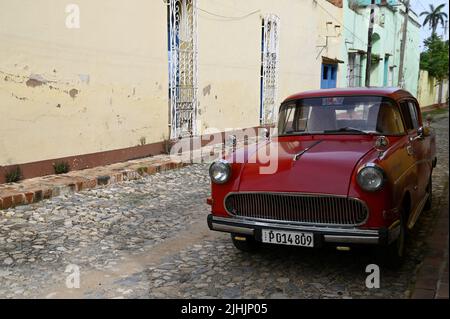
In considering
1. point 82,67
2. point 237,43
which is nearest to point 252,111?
point 237,43

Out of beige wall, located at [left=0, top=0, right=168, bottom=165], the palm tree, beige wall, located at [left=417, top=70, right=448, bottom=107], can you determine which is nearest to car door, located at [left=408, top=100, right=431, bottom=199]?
beige wall, located at [left=0, top=0, right=168, bottom=165]

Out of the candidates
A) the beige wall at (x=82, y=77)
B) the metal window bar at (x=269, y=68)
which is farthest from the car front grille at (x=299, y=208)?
the metal window bar at (x=269, y=68)

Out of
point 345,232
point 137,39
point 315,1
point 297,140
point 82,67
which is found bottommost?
point 345,232

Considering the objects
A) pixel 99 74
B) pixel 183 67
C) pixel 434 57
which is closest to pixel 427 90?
pixel 434 57

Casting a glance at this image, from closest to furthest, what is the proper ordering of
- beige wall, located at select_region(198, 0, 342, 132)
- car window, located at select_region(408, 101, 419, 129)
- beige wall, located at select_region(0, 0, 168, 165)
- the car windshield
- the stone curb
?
the car windshield
car window, located at select_region(408, 101, 419, 129)
the stone curb
beige wall, located at select_region(0, 0, 168, 165)
beige wall, located at select_region(198, 0, 342, 132)

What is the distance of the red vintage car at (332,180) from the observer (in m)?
3.46

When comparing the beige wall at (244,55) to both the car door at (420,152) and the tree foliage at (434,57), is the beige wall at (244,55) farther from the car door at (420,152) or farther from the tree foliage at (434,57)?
the tree foliage at (434,57)

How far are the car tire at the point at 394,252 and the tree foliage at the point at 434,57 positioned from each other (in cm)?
3869

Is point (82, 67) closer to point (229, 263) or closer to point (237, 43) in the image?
point (229, 263)

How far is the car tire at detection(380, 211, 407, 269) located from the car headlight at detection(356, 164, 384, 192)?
55cm

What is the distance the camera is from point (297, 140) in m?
4.60

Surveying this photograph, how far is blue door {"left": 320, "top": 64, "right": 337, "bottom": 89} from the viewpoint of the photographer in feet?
66.6

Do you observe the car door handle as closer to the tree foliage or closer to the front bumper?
the front bumper

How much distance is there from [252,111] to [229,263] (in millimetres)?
10087
